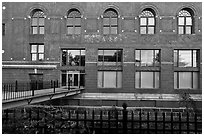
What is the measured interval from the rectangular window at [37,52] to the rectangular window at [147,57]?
36.6ft

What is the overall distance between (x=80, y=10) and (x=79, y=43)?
391 centimetres

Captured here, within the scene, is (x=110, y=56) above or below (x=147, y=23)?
below

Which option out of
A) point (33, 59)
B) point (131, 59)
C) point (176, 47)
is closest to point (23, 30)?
point (33, 59)

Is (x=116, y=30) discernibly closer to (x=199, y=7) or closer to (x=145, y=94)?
(x=145, y=94)

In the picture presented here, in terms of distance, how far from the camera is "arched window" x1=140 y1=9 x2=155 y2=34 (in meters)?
21.1

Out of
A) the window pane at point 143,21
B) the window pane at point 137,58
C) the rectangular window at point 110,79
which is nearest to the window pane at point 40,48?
the rectangular window at point 110,79

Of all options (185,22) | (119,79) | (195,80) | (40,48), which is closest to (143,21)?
(185,22)

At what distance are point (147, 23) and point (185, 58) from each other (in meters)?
5.96

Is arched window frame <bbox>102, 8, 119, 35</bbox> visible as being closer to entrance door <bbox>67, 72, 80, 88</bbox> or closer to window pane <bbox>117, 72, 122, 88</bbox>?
window pane <bbox>117, 72, 122, 88</bbox>

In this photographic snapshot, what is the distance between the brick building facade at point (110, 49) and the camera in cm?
2030

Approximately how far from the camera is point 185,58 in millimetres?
20828

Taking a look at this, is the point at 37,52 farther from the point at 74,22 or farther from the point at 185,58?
the point at 185,58

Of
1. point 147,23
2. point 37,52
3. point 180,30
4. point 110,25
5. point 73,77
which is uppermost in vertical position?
point 147,23

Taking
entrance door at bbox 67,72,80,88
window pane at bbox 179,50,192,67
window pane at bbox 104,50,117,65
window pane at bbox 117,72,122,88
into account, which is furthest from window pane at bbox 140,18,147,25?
entrance door at bbox 67,72,80,88
